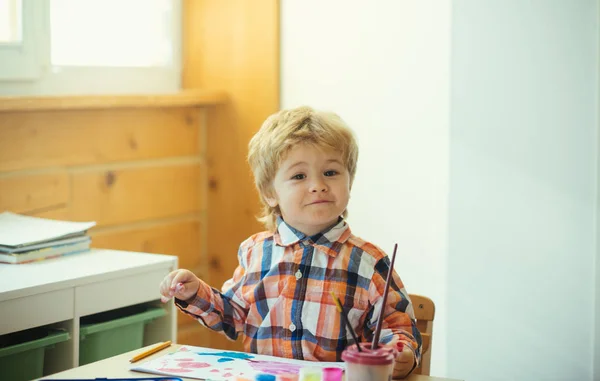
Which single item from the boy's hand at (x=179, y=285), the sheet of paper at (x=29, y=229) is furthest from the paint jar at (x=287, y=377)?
the sheet of paper at (x=29, y=229)

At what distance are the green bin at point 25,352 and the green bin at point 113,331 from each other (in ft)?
0.29

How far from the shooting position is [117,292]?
199 centimetres

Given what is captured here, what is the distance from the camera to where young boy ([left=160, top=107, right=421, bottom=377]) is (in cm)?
155

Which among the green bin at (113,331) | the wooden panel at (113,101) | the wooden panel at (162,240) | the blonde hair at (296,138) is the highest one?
the wooden panel at (113,101)

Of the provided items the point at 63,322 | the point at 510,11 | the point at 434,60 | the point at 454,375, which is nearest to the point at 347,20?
the point at 434,60

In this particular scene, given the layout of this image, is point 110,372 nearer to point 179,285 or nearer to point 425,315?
point 179,285

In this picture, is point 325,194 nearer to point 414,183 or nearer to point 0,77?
point 414,183

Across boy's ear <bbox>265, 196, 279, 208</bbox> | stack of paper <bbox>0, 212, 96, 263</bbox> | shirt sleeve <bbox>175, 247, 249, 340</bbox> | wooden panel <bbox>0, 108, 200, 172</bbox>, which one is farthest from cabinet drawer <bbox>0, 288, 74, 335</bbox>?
wooden panel <bbox>0, 108, 200, 172</bbox>

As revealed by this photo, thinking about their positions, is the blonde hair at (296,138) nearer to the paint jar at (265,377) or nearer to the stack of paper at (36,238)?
the paint jar at (265,377)

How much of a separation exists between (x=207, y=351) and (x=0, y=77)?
4.10 feet

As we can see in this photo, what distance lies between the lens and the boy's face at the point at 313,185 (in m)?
1.58

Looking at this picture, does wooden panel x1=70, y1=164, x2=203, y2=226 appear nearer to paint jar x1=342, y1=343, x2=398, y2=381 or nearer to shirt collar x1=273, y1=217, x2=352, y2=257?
shirt collar x1=273, y1=217, x2=352, y2=257

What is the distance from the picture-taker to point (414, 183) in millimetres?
2531

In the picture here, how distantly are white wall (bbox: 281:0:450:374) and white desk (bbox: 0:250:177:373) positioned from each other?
0.77m
